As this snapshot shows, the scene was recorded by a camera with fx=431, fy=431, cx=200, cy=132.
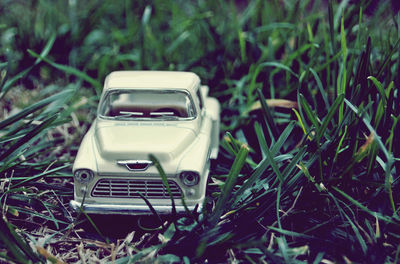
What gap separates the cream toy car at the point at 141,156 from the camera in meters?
3.00

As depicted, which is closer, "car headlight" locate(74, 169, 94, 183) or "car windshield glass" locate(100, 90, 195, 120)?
"car headlight" locate(74, 169, 94, 183)

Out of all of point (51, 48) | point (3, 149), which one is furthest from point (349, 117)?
point (51, 48)

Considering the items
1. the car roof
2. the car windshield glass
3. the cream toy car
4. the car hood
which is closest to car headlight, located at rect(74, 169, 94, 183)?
the cream toy car

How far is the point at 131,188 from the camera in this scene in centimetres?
306

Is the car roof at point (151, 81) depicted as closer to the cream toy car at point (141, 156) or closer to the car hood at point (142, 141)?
the cream toy car at point (141, 156)

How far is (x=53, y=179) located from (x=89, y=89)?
158cm

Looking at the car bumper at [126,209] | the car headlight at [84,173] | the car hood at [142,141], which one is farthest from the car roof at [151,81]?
the car bumper at [126,209]

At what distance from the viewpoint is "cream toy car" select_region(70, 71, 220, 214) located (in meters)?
3.00

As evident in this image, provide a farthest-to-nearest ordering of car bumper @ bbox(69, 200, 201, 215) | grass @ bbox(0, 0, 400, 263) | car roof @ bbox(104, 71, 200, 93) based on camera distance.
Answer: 1. car roof @ bbox(104, 71, 200, 93)
2. car bumper @ bbox(69, 200, 201, 215)
3. grass @ bbox(0, 0, 400, 263)

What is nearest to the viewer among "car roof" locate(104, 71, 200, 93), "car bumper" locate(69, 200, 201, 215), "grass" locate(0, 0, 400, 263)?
"grass" locate(0, 0, 400, 263)

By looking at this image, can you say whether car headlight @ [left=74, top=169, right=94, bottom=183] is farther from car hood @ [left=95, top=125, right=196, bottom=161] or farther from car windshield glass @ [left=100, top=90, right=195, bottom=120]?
car windshield glass @ [left=100, top=90, right=195, bottom=120]

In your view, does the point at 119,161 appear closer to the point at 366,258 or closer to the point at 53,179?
the point at 53,179

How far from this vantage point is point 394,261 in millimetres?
2680

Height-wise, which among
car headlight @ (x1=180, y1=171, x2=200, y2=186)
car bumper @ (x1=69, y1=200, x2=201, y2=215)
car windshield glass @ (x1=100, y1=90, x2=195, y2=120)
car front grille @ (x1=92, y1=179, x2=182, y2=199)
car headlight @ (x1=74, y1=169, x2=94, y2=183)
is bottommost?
car bumper @ (x1=69, y1=200, x2=201, y2=215)
